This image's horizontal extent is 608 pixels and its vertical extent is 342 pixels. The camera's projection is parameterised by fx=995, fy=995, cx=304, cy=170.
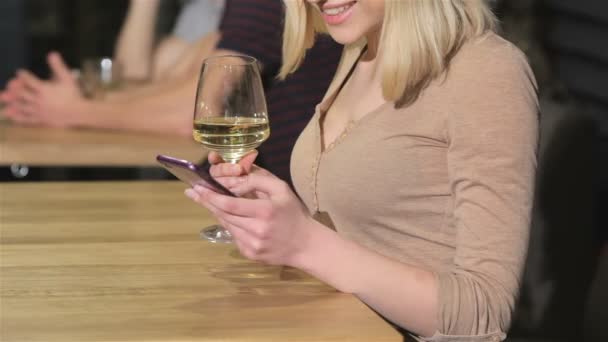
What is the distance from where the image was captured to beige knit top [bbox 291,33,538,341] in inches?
48.2

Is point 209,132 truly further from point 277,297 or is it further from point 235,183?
point 277,297

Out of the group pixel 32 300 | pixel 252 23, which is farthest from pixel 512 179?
pixel 252 23

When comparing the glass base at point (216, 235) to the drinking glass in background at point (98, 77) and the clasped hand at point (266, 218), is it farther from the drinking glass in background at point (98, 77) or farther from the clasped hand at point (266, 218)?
the drinking glass in background at point (98, 77)

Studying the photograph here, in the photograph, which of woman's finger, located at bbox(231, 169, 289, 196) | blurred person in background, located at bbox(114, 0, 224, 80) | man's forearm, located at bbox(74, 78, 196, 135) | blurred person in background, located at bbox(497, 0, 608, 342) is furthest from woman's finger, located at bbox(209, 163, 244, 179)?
blurred person in background, located at bbox(114, 0, 224, 80)

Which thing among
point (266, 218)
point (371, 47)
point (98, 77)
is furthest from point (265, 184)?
point (98, 77)

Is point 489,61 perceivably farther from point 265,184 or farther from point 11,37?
point 11,37

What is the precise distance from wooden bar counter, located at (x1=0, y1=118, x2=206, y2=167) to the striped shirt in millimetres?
272

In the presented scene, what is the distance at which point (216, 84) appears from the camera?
1.33m

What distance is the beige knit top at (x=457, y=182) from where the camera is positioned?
1225mm

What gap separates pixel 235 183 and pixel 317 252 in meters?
0.14

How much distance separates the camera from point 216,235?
59.1 inches

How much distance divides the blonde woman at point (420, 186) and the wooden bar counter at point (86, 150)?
2.98ft

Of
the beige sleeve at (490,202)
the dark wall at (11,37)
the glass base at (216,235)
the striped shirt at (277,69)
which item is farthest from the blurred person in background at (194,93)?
the dark wall at (11,37)

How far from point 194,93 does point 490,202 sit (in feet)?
4.56
